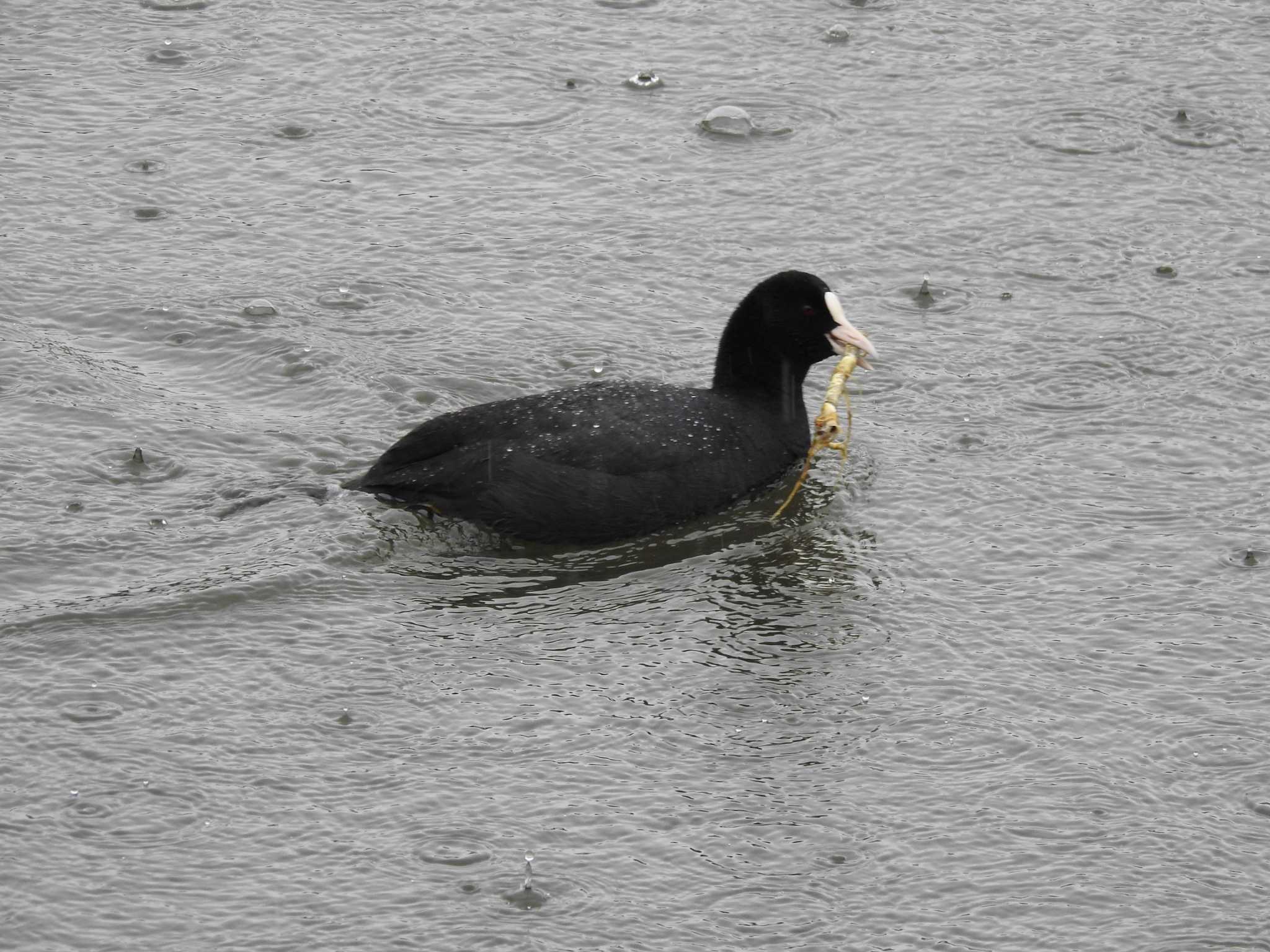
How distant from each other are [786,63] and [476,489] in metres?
4.70

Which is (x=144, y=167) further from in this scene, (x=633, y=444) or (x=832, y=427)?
(x=832, y=427)

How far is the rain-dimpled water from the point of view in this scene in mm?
4953

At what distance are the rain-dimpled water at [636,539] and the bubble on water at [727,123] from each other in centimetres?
7

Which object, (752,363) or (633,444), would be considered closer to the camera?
(633,444)

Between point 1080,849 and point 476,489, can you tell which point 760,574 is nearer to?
point 476,489

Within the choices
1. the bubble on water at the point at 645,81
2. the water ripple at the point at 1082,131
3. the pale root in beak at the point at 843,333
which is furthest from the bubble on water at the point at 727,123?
the pale root in beak at the point at 843,333

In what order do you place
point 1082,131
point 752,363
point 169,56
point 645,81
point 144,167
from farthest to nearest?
point 169,56
point 645,81
point 1082,131
point 144,167
point 752,363

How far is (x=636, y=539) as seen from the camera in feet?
22.2

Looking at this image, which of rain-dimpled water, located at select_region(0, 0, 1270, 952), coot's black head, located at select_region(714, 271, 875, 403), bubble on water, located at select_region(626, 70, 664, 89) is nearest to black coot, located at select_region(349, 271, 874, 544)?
coot's black head, located at select_region(714, 271, 875, 403)

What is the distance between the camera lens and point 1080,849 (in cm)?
505

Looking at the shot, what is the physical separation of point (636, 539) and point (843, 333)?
4.01ft

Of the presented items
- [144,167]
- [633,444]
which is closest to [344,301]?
[144,167]

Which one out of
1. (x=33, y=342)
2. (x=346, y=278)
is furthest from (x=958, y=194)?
(x=33, y=342)

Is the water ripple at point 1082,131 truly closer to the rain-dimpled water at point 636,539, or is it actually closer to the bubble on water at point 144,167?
the rain-dimpled water at point 636,539
